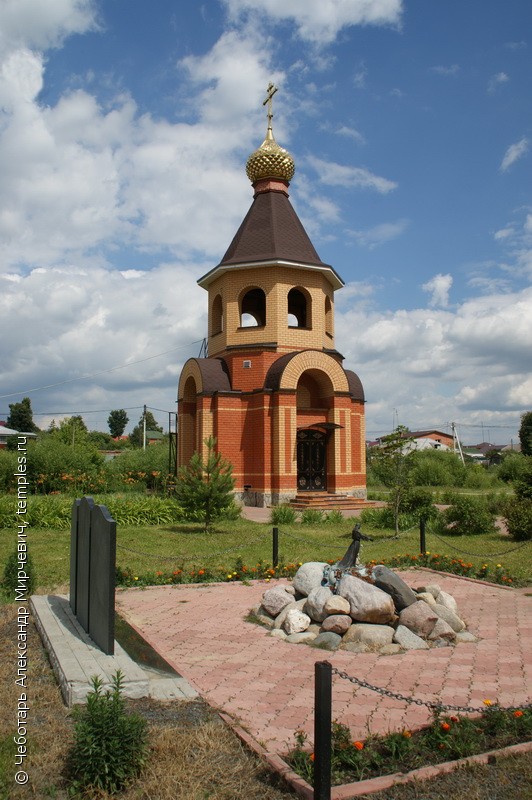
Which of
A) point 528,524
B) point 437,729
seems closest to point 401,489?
point 528,524

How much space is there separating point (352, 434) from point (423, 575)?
12.8 metres

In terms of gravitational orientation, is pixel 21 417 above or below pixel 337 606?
above

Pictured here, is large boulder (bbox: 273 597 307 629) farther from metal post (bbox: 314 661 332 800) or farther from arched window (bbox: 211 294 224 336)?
arched window (bbox: 211 294 224 336)

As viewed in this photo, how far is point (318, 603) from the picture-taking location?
270 inches

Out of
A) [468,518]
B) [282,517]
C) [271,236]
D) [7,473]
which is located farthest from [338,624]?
[7,473]

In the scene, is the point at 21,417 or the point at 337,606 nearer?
the point at 337,606

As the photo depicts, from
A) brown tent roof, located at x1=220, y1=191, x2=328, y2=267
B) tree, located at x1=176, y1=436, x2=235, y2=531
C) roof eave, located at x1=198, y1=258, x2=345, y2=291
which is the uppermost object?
brown tent roof, located at x1=220, y1=191, x2=328, y2=267

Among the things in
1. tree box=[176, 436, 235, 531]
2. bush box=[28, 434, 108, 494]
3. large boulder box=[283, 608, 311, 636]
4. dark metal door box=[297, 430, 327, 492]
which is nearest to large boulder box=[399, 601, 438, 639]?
large boulder box=[283, 608, 311, 636]

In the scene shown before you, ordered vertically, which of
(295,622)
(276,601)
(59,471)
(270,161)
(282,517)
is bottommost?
(295,622)

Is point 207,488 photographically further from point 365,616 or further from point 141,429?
point 141,429

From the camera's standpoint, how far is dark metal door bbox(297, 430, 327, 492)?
2122 cm

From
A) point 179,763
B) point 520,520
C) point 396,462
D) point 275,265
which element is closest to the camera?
point 179,763

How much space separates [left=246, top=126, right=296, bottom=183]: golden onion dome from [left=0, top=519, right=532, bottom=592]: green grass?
13.4 meters

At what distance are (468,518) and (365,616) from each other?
8.76m
